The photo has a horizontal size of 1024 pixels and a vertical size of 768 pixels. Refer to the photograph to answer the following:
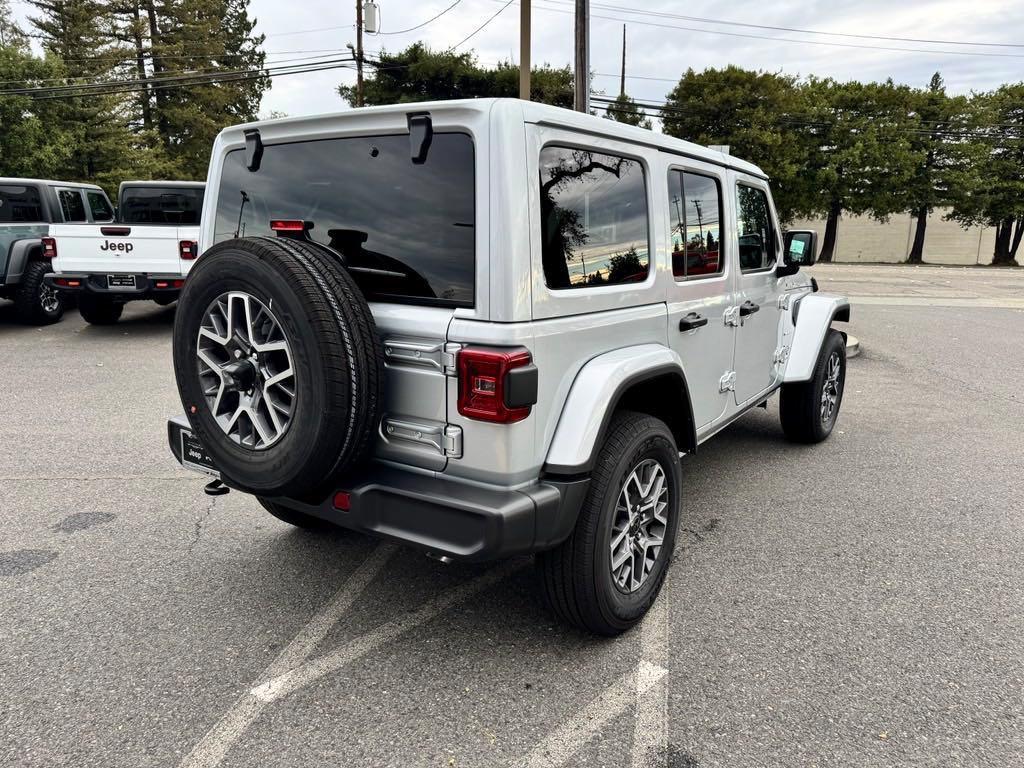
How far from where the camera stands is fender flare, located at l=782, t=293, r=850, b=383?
15.9ft

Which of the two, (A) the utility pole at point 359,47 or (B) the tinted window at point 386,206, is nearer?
(B) the tinted window at point 386,206

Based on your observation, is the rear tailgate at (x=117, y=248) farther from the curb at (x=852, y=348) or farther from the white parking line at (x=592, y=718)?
the curb at (x=852, y=348)

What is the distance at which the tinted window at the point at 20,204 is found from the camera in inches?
393

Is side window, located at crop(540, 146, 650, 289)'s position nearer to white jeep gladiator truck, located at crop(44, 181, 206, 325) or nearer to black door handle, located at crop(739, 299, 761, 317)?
black door handle, located at crop(739, 299, 761, 317)

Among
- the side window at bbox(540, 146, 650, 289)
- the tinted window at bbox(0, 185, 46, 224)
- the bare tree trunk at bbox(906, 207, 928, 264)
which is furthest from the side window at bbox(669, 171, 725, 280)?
the bare tree trunk at bbox(906, 207, 928, 264)

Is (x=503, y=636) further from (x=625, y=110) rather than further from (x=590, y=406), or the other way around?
(x=625, y=110)

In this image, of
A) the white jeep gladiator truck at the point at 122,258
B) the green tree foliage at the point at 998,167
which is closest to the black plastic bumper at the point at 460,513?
the white jeep gladiator truck at the point at 122,258

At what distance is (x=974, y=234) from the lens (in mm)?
41938

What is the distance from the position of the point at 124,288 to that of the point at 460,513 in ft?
27.9

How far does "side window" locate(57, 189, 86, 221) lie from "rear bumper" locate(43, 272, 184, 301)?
2.19 meters

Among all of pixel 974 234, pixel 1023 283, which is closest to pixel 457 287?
pixel 1023 283

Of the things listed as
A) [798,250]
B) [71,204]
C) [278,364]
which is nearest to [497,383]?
[278,364]

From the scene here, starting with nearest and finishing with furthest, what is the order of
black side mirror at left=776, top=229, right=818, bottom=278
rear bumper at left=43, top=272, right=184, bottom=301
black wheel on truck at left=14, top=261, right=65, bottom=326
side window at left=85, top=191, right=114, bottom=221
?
black side mirror at left=776, top=229, right=818, bottom=278 → rear bumper at left=43, top=272, right=184, bottom=301 → black wheel on truck at left=14, top=261, right=65, bottom=326 → side window at left=85, top=191, right=114, bottom=221

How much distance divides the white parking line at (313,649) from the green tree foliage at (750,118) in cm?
3583
